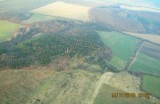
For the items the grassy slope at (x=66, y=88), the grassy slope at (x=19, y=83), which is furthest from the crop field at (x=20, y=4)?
the grassy slope at (x=66, y=88)

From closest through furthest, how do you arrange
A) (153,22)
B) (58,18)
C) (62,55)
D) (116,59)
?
1. (62,55)
2. (116,59)
3. (58,18)
4. (153,22)

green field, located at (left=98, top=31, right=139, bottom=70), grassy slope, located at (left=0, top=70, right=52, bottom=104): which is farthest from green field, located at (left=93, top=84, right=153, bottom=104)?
green field, located at (left=98, top=31, right=139, bottom=70)

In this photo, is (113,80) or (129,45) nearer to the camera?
(113,80)

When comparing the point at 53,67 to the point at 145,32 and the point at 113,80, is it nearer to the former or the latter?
the point at 113,80

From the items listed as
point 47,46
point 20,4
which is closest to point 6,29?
point 47,46

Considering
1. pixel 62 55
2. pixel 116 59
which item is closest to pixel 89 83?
pixel 62 55

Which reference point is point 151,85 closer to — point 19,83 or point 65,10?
point 19,83
